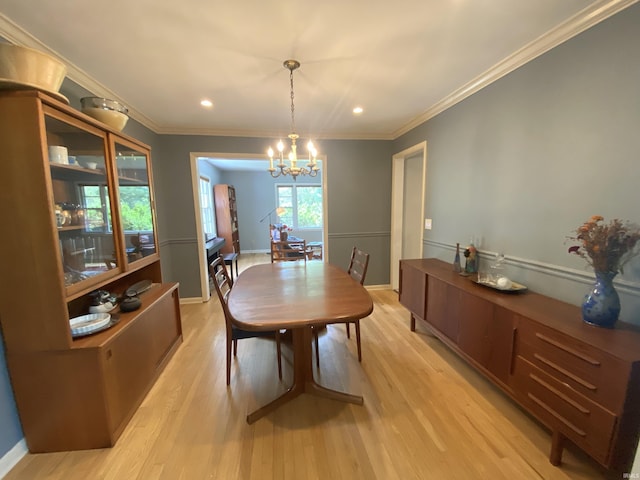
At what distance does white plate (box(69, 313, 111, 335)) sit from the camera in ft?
5.06

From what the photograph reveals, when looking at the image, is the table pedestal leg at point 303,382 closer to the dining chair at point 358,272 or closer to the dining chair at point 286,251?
the dining chair at point 358,272

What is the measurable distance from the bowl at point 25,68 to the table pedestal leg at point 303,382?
1956 millimetres

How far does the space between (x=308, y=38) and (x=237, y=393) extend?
2.55m

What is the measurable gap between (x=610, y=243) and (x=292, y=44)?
85.6 inches

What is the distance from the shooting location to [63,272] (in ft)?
4.58

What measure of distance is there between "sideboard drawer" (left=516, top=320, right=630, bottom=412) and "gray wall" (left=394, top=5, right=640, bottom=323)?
18.6 inches

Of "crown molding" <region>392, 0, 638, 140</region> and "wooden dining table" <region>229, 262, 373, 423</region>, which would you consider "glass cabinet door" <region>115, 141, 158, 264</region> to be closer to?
"wooden dining table" <region>229, 262, 373, 423</region>

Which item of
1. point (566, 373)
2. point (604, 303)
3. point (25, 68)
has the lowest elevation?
point (566, 373)

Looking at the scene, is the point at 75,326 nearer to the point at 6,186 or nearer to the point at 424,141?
the point at 6,186

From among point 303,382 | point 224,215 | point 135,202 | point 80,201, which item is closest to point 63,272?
point 80,201

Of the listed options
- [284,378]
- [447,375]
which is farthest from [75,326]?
[447,375]

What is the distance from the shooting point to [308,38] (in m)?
1.71

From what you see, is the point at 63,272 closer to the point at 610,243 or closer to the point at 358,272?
the point at 358,272

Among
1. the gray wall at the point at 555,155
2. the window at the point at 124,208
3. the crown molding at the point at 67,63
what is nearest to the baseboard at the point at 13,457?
the window at the point at 124,208
